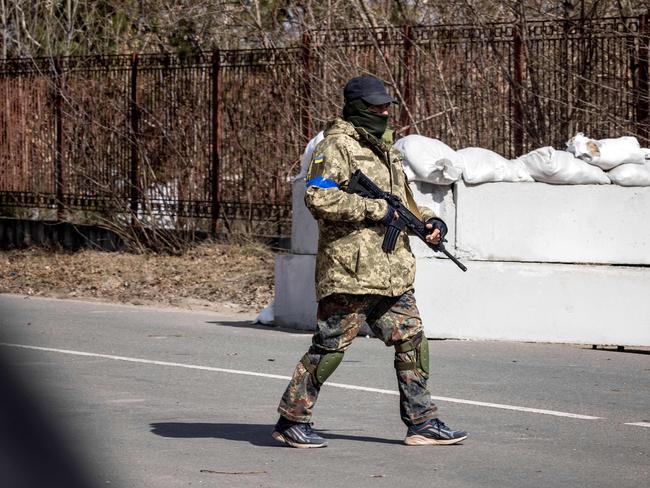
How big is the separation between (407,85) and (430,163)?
4562 millimetres

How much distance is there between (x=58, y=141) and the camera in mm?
21312

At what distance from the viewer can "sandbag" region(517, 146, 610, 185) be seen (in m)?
12.3

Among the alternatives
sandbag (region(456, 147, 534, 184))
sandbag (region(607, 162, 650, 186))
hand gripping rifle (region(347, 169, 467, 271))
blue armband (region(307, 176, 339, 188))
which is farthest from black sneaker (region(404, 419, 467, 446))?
sandbag (region(607, 162, 650, 186))

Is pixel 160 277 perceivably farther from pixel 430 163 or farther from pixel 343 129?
pixel 343 129

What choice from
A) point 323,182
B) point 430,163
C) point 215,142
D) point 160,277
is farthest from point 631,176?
point 215,142

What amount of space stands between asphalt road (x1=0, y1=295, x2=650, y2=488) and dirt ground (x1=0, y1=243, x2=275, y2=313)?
7.88 feet

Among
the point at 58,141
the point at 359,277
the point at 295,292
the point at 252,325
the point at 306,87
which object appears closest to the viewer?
the point at 359,277

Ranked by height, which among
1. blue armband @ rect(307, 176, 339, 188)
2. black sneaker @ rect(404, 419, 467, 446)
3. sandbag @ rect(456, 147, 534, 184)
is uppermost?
sandbag @ rect(456, 147, 534, 184)

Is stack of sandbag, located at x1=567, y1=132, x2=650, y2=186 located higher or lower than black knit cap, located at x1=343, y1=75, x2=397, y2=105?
lower

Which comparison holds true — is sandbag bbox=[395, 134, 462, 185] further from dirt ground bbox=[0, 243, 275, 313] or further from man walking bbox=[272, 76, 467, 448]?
man walking bbox=[272, 76, 467, 448]

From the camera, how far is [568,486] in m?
6.64

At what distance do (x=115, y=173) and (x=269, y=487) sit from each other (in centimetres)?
1418

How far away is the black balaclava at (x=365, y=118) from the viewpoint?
7383 mm

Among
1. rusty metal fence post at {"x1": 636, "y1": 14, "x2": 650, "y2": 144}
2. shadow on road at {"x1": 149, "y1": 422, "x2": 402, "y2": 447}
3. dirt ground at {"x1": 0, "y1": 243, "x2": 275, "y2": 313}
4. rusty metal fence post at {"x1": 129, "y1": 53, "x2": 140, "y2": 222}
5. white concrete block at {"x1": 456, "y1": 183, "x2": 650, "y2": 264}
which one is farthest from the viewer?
rusty metal fence post at {"x1": 129, "y1": 53, "x2": 140, "y2": 222}
